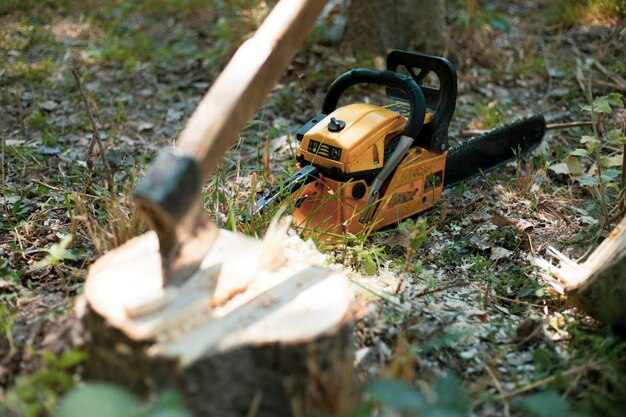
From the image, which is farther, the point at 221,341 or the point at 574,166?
the point at 574,166

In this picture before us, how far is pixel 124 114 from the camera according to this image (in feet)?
15.7

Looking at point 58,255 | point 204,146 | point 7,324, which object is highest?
point 204,146

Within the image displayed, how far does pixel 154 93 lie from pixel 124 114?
1.76ft

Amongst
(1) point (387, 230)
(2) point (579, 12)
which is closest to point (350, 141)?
(1) point (387, 230)

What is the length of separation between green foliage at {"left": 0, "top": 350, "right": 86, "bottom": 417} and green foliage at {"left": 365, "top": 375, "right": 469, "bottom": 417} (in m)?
0.91

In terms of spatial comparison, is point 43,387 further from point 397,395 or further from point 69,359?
point 397,395

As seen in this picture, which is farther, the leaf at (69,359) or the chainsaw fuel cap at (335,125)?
the chainsaw fuel cap at (335,125)

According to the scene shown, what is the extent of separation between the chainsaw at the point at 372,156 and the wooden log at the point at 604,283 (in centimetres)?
97

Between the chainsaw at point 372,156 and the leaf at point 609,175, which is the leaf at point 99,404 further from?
the leaf at point 609,175

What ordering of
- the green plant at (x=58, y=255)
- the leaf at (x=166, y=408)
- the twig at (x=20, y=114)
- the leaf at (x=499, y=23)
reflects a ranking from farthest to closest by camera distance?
the leaf at (x=499, y=23)
the twig at (x=20, y=114)
the green plant at (x=58, y=255)
the leaf at (x=166, y=408)

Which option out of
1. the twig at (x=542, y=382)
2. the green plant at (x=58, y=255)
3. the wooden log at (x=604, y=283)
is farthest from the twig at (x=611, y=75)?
the green plant at (x=58, y=255)

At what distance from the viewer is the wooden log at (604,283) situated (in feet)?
7.72

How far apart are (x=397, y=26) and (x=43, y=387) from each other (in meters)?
4.27

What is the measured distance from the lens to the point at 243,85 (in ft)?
7.20
